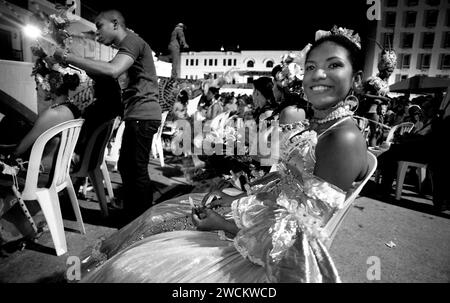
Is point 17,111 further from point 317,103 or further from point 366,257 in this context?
point 366,257

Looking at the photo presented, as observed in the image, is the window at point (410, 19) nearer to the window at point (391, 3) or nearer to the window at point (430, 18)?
the window at point (430, 18)

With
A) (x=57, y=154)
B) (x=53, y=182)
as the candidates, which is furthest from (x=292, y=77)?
(x=53, y=182)

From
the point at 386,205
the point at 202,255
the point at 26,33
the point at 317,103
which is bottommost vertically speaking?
the point at 386,205

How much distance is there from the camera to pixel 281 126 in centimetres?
256

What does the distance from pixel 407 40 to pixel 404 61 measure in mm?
2992

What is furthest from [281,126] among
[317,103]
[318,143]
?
[318,143]

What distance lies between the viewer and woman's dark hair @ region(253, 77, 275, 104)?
3518 mm

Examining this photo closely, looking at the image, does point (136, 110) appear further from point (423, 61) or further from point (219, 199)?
point (423, 61)

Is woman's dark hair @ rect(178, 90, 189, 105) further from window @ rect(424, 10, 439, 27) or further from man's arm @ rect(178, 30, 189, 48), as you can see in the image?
window @ rect(424, 10, 439, 27)

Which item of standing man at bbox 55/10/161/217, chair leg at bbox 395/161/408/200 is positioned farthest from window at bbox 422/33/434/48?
standing man at bbox 55/10/161/217

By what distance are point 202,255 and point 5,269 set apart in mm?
2101

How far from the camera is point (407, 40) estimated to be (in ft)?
127

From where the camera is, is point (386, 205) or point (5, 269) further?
point (386, 205)

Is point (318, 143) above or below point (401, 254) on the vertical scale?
above
